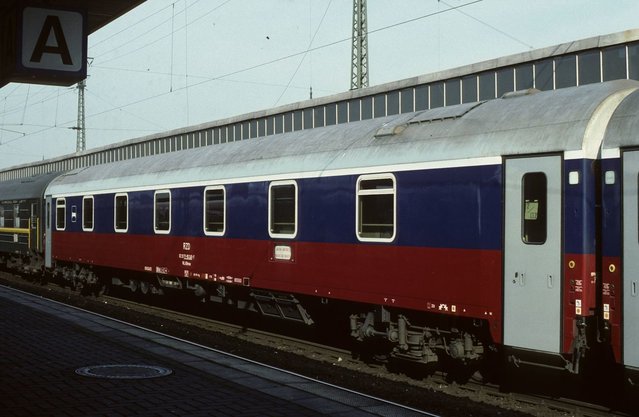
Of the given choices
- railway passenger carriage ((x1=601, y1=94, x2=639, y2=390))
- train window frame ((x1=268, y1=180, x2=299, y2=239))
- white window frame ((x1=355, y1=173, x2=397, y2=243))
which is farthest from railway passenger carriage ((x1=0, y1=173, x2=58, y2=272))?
railway passenger carriage ((x1=601, y1=94, x2=639, y2=390))

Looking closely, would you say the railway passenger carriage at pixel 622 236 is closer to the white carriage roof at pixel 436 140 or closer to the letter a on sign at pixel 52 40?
the white carriage roof at pixel 436 140

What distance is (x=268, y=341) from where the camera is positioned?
1445cm

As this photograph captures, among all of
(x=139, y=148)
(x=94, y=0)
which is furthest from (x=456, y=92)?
(x=139, y=148)

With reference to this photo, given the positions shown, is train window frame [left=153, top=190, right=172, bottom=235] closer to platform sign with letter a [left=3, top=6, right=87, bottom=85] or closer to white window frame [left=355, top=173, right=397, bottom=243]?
white window frame [left=355, top=173, right=397, bottom=243]

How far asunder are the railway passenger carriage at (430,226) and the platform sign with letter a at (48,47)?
468 centimetres

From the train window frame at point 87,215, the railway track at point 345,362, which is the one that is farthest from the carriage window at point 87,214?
the railway track at point 345,362

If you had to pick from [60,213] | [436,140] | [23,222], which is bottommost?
[23,222]

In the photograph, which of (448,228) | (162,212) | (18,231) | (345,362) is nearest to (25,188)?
(18,231)

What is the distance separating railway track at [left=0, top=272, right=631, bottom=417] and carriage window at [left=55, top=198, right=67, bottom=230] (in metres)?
2.63

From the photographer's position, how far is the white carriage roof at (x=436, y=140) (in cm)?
880

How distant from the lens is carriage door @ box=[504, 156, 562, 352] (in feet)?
28.1

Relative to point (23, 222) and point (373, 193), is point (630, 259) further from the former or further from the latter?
point (23, 222)

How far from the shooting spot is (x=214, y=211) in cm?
1546

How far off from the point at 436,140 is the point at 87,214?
14098mm
